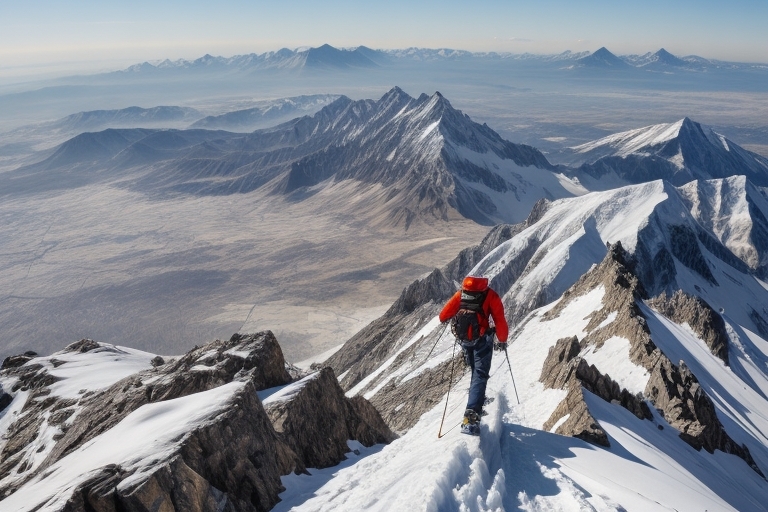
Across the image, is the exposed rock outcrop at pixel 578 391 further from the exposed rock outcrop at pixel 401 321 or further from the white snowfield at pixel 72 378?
the exposed rock outcrop at pixel 401 321

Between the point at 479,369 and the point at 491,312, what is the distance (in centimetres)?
179

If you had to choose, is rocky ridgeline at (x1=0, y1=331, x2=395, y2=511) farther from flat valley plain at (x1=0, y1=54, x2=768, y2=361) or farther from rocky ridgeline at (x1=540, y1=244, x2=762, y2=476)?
flat valley plain at (x1=0, y1=54, x2=768, y2=361)

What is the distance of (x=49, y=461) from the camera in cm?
2102

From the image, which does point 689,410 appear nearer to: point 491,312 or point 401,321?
point 491,312

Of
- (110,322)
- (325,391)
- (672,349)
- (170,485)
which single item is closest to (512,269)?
(672,349)

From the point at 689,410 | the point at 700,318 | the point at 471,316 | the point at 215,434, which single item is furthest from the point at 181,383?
the point at 700,318

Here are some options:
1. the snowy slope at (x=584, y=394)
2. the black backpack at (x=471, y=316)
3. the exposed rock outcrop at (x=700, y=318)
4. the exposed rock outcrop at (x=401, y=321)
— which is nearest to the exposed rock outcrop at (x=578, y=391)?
the snowy slope at (x=584, y=394)

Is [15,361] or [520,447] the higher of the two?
[520,447]

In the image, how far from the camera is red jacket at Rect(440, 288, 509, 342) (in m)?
13.9

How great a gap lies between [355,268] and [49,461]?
116 m

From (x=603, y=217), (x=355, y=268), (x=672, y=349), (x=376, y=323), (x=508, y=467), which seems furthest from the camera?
(x=355, y=268)

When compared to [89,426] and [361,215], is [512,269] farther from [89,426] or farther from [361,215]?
[361,215]

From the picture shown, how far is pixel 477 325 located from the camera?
14.6 metres

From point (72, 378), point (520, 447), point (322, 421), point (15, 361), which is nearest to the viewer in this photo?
point (520, 447)
